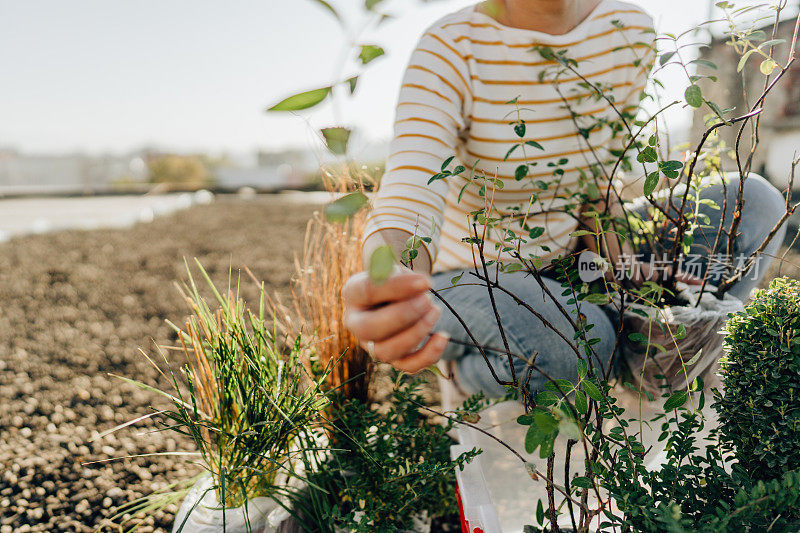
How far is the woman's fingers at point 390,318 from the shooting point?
1.78ft

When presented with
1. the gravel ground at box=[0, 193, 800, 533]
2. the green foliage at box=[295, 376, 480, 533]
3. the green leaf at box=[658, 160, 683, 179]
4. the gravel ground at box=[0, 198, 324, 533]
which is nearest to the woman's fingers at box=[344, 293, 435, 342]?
the green leaf at box=[658, 160, 683, 179]

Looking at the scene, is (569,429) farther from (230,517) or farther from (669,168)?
(230,517)

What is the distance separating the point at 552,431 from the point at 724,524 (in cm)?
30

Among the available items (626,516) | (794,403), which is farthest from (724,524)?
(794,403)

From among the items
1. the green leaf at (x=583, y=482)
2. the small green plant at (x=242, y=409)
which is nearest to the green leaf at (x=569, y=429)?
the green leaf at (x=583, y=482)

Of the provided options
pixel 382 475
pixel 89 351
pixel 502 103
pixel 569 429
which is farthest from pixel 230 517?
pixel 89 351

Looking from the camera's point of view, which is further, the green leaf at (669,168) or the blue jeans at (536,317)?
the blue jeans at (536,317)

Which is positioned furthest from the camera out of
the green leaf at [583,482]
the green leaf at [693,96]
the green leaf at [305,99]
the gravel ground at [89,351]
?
the gravel ground at [89,351]

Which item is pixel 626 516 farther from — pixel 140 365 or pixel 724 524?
pixel 140 365

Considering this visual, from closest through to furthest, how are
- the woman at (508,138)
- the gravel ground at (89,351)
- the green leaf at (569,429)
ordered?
the green leaf at (569,429), the woman at (508,138), the gravel ground at (89,351)

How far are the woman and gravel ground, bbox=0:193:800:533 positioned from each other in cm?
51

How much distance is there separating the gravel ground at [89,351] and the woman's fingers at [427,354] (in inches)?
29.2

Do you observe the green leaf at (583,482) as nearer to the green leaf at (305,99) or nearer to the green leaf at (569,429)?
the green leaf at (569,429)

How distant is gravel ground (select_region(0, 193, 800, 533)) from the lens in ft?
4.58
